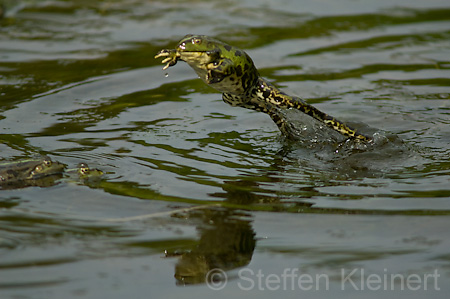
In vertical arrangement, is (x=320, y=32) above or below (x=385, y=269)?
above

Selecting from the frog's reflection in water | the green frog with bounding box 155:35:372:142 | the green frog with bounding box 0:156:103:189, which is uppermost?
the green frog with bounding box 155:35:372:142

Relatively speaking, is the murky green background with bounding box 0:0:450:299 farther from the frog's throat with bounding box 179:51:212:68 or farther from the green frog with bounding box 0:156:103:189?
the frog's throat with bounding box 179:51:212:68

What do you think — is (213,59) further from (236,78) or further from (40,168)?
(40,168)

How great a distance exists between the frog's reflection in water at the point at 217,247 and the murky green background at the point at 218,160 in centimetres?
1

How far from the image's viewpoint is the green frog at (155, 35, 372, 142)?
18.2ft

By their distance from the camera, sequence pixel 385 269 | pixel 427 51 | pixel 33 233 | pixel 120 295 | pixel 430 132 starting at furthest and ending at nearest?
pixel 427 51, pixel 430 132, pixel 33 233, pixel 385 269, pixel 120 295

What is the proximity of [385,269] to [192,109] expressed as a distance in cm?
402

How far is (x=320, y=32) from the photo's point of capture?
10.8 meters

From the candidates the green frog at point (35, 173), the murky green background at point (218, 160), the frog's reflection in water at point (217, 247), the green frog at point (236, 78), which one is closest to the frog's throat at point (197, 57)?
the green frog at point (236, 78)

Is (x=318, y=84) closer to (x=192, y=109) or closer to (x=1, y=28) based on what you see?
(x=192, y=109)

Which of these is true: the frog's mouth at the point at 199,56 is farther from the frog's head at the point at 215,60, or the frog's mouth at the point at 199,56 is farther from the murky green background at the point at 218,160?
the murky green background at the point at 218,160

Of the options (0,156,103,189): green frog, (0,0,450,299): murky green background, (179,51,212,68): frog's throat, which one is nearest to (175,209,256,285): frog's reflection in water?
(0,0,450,299): murky green background

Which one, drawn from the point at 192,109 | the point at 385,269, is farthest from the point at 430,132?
the point at 385,269

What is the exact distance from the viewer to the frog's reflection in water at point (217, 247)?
4.14 metres
